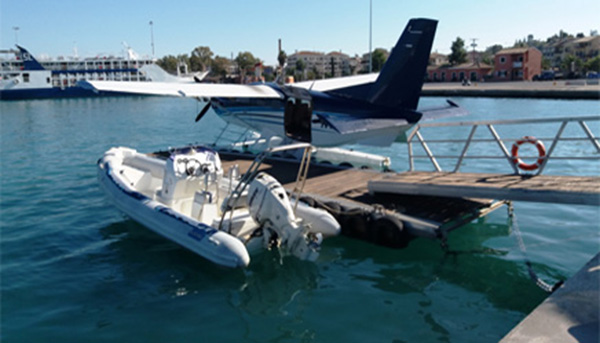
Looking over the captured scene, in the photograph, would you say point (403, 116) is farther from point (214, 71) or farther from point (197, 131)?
point (214, 71)

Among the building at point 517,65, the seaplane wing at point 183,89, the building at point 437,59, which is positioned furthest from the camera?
the building at point 437,59

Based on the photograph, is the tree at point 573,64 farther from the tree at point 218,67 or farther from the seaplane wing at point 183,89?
the tree at point 218,67

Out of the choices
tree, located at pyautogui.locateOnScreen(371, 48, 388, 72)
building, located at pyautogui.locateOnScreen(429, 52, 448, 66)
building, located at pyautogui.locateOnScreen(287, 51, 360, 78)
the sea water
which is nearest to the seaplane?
the sea water

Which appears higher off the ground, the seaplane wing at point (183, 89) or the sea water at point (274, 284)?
the seaplane wing at point (183, 89)

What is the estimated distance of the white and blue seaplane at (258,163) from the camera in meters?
7.13

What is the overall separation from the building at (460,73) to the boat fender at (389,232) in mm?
82610

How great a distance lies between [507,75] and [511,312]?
3243 inches

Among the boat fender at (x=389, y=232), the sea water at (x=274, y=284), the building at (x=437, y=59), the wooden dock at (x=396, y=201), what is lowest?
the sea water at (x=274, y=284)

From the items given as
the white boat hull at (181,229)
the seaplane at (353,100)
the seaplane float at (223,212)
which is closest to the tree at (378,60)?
the seaplane at (353,100)

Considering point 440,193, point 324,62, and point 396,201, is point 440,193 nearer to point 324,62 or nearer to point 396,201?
point 396,201

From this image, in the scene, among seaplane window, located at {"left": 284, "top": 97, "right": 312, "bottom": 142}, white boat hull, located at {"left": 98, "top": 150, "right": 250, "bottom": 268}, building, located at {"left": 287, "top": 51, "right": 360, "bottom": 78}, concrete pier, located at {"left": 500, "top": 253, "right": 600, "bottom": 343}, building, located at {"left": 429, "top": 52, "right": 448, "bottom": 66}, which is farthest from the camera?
building, located at {"left": 287, "top": 51, "right": 360, "bottom": 78}

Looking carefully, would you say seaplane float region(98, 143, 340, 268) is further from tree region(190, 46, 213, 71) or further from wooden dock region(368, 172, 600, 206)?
tree region(190, 46, 213, 71)

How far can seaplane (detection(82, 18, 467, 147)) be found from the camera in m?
11.6

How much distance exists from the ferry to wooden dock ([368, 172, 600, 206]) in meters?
62.7
